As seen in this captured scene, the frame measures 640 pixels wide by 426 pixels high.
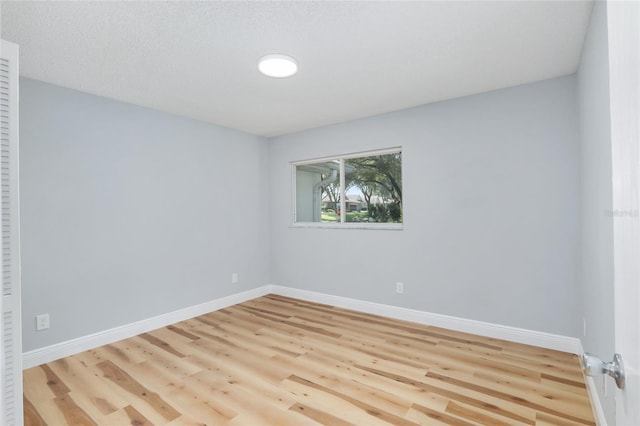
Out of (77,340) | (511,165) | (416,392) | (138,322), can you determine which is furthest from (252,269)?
(511,165)

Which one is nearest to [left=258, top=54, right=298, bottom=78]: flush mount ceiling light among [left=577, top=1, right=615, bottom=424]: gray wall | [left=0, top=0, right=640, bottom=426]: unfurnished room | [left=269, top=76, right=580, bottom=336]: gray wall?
[left=0, top=0, right=640, bottom=426]: unfurnished room

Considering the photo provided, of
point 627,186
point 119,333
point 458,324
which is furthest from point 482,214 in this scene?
point 119,333

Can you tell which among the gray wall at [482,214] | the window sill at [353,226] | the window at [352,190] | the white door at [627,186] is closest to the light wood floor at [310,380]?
the gray wall at [482,214]

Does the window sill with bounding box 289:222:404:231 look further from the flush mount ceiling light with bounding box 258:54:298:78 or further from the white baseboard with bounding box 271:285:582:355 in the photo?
the flush mount ceiling light with bounding box 258:54:298:78

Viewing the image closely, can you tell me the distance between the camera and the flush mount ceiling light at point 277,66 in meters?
2.34

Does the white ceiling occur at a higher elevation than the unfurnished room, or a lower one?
higher

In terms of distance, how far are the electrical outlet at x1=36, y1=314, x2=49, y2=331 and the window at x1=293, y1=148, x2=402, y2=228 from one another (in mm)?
2967

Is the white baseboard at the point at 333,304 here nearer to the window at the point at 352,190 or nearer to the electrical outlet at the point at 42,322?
the electrical outlet at the point at 42,322

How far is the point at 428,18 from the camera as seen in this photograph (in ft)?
6.28

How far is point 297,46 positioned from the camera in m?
2.21

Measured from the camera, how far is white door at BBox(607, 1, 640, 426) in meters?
0.50

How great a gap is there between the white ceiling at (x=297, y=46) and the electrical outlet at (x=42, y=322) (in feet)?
6.61

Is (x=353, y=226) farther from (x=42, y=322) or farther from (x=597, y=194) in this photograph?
(x=42, y=322)

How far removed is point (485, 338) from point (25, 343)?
4056mm
